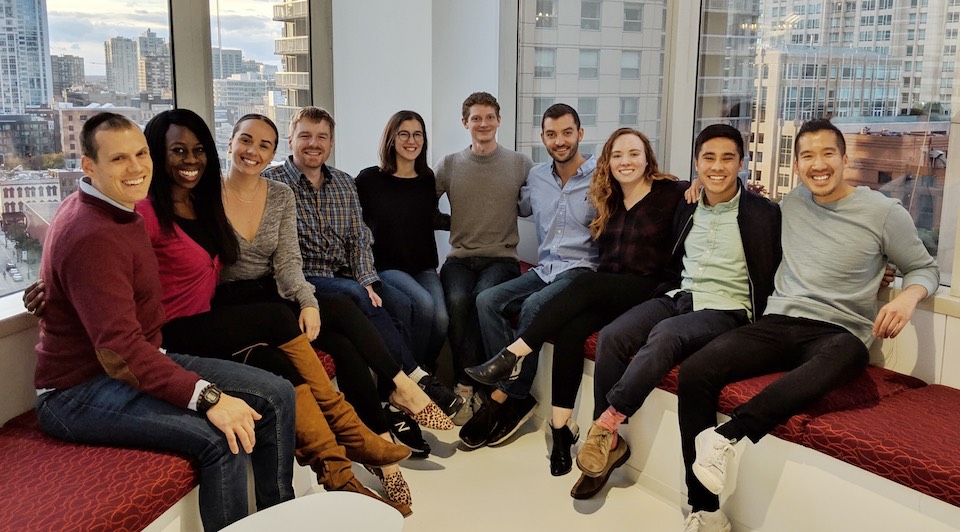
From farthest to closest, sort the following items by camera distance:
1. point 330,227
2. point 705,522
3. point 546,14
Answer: point 546,14 < point 330,227 < point 705,522

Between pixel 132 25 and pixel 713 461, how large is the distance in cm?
281

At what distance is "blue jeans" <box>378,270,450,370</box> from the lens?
3.43m

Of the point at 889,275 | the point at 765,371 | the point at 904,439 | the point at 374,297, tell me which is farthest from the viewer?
the point at 374,297

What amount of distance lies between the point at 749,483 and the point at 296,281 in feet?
5.61

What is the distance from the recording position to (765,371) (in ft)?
8.53

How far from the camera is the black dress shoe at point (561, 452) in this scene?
3021 mm

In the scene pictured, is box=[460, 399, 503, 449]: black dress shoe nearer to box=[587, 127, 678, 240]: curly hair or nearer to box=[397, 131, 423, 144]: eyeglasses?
box=[587, 127, 678, 240]: curly hair

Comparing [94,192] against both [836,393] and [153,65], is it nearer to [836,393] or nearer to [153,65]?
[153,65]

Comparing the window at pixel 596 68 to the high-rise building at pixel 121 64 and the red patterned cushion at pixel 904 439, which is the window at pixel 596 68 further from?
the high-rise building at pixel 121 64

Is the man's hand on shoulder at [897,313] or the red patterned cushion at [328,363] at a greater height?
the man's hand on shoulder at [897,313]

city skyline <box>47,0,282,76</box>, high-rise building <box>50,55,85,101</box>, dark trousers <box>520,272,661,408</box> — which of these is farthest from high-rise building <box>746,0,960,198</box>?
high-rise building <box>50,55,85,101</box>

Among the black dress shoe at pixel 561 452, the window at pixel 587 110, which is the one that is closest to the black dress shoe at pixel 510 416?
the black dress shoe at pixel 561 452

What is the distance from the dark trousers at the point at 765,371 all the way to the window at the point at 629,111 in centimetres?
158

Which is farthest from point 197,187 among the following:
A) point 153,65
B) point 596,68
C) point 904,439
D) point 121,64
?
point 596,68
